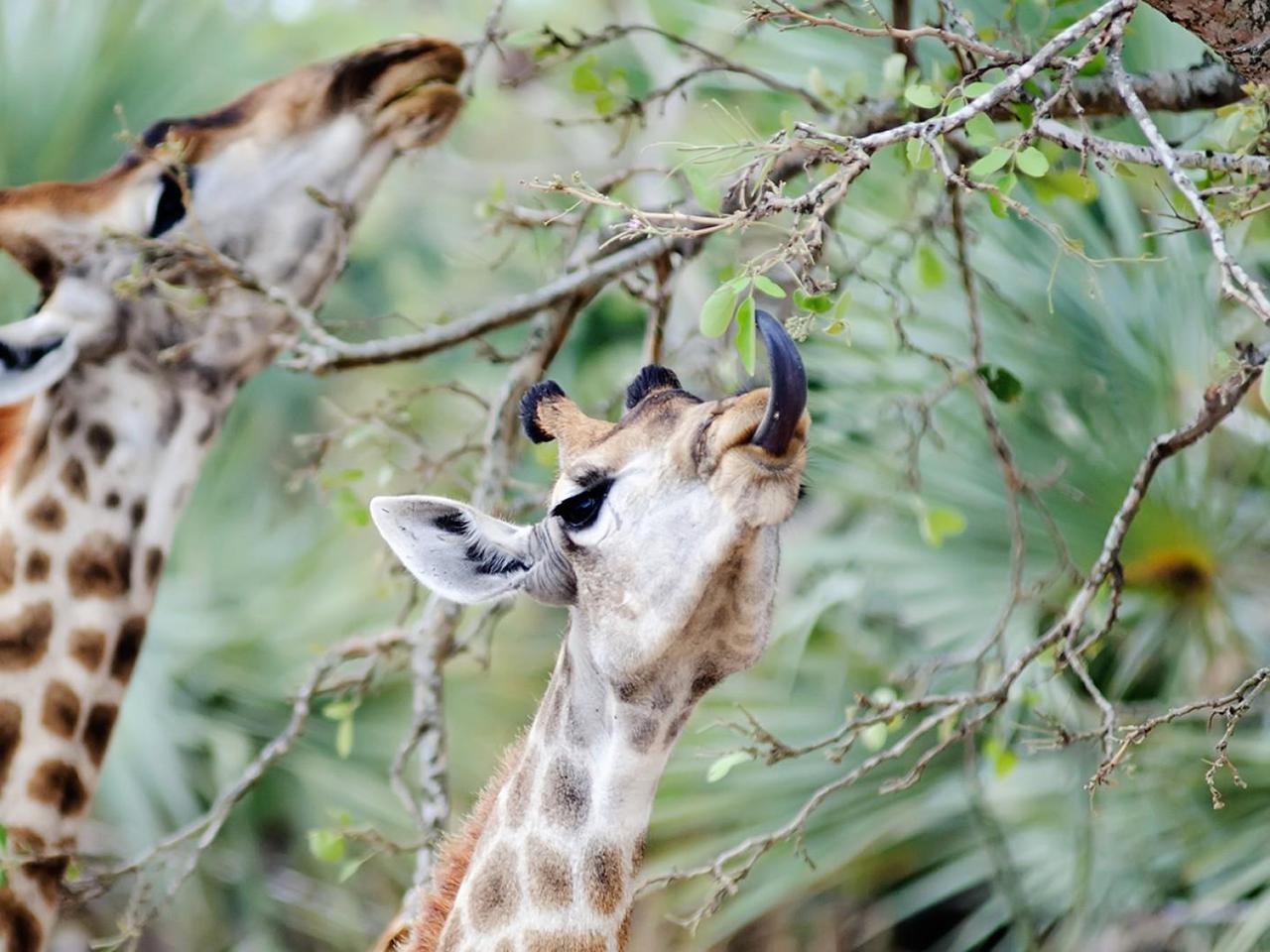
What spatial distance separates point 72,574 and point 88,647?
141mm

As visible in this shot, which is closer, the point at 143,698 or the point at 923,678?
the point at 923,678

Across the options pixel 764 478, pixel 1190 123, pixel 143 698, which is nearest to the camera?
pixel 764 478

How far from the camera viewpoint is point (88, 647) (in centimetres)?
312

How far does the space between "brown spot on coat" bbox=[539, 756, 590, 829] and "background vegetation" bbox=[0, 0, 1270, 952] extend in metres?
0.69

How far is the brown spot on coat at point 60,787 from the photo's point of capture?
3018mm

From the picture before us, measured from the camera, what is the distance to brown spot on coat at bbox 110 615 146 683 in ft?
10.4

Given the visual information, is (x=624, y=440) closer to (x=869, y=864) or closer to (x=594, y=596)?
(x=594, y=596)

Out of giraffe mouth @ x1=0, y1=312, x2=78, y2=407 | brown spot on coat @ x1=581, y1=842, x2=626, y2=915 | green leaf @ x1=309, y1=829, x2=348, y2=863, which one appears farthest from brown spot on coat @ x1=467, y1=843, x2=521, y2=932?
giraffe mouth @ x1=0, y1=312, x2=78, y2=407

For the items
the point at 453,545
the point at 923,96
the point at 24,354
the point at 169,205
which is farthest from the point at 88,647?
the point at 923,96

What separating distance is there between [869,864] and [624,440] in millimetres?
2587

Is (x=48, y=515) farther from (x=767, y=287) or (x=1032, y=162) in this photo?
(x=1032, y=162)

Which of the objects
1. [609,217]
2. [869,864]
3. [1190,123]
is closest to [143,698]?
[869,864]

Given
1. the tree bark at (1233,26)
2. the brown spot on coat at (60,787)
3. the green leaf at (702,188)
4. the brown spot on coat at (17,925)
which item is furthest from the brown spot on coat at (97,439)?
the tree bark at (1233,26)

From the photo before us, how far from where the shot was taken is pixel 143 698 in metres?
5.47
